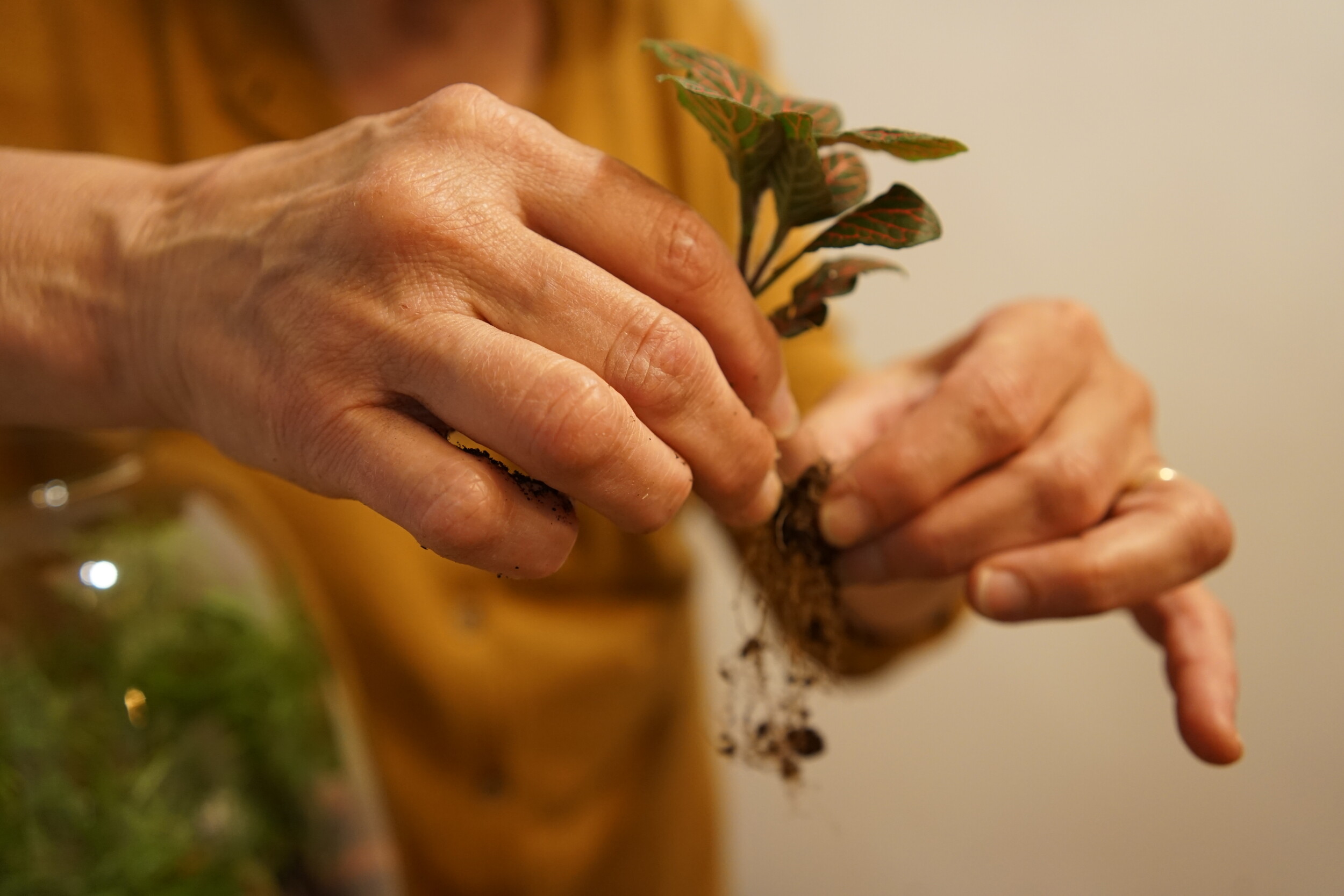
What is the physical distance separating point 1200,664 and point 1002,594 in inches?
6.5

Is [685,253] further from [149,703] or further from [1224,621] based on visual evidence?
[149,703]

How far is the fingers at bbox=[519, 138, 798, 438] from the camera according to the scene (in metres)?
0.49

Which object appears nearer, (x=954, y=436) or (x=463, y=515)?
(x=463, y=515)

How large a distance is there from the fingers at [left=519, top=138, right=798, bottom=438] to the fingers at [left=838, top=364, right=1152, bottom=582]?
27cm

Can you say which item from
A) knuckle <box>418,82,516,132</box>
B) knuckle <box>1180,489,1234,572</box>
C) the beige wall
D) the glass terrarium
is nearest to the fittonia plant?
knuckle <box>418,82,516,132</box>

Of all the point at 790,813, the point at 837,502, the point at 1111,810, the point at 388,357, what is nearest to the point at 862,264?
the point at 837,502

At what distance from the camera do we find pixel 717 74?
55 cm

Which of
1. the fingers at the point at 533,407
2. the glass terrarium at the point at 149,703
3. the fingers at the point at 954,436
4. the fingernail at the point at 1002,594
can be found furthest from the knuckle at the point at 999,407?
the glass terrarium at the point at 149,703

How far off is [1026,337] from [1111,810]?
0.75 m

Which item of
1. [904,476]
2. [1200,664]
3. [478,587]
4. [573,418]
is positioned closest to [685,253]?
[573,418]

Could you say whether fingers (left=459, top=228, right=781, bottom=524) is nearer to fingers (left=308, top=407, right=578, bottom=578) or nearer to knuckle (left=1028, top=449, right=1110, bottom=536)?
fingers (left=308, top=407, right=578, bottom=578)

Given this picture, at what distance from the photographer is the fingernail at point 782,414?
59cm

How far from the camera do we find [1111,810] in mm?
1106

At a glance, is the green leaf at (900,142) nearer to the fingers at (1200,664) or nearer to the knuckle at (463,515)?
the knuckle at (463,515)
